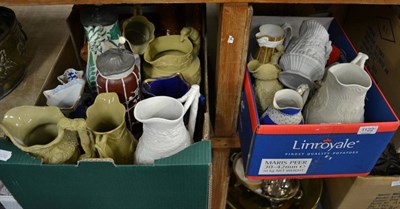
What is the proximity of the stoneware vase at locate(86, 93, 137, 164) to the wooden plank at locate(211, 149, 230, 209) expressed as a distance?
1.07ft

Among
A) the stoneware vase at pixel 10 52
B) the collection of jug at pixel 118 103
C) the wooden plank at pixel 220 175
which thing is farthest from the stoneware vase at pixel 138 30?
the wooden plank at pixel 220 175

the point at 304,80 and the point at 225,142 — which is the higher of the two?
the point at 304,80

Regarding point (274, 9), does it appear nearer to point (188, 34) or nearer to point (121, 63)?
point (188, 34)

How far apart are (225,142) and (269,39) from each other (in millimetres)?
293

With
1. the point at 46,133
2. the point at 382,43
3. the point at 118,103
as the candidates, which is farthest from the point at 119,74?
the point at 382,43

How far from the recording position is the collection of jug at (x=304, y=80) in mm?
671

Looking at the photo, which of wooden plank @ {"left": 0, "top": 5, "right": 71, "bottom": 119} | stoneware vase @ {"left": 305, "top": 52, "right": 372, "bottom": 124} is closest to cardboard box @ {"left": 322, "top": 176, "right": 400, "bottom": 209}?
stoneware vase @ {"left": 305, "top": 52, "right": 372, "bottom": 124}

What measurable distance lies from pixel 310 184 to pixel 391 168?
0.32 meters

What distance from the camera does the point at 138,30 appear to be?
839mm

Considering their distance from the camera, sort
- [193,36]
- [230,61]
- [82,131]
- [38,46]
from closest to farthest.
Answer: [82,131], [230,61], [193,36], [38,46]

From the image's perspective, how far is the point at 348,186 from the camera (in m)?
0.92

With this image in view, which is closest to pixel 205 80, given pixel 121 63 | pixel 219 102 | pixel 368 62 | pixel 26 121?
pixel 219 102

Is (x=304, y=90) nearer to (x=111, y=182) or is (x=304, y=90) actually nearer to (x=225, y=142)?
(x=225, y=142)

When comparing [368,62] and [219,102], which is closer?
[219,102]
